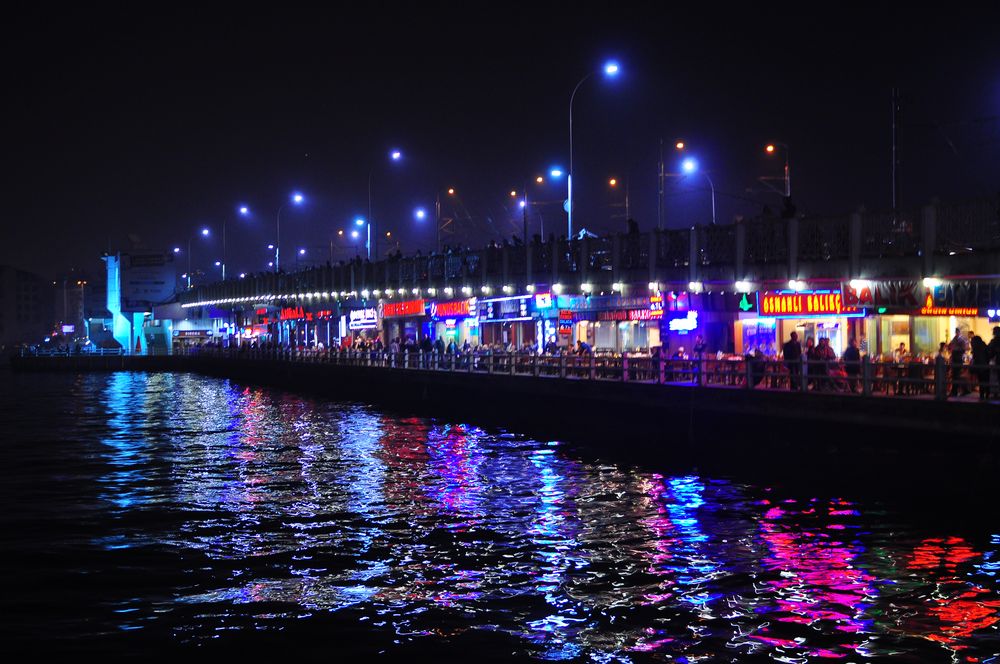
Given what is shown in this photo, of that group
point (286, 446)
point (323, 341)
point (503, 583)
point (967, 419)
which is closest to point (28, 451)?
point (286, 446)

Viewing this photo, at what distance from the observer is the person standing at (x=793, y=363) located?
29.4 m

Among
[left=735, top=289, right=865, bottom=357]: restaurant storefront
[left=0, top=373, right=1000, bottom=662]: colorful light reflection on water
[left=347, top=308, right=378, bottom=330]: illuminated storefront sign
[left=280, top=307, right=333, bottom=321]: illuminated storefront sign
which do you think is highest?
[left=280, top=307, right=333, bottom=321]: illuminated storefront sign

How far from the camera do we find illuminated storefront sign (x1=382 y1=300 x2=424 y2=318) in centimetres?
6888

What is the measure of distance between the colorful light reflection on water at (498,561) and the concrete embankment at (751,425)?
2.62 metres

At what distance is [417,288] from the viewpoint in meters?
64.7

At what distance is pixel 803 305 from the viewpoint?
124 ft

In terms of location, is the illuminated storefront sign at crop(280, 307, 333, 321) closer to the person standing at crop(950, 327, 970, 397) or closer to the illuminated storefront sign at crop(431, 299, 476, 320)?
the illuminated storefront sign at crop(431, 299, 476, 320)

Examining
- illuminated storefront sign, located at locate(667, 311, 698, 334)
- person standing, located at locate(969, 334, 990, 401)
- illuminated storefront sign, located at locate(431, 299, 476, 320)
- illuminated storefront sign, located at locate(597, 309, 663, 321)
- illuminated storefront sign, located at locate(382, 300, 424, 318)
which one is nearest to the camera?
person standing, located at locate(969, 334, 990, 401)

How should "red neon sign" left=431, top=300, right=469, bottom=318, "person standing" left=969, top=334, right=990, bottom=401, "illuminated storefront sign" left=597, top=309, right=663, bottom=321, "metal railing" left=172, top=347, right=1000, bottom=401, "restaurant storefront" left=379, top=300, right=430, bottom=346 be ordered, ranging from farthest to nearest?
"restaurant storefront" left=379, top=300, right=430, bottom=346 < "red neon sign" left=431, top=300, right=469, bottom=318 < "illuminated storefront sign" left=597, top=309, right=663, bottom=321 < "metal railing" left=172, top=347, right=1000, bottom=401 < "person standing" left=969, top=334, right=990, bottom=401

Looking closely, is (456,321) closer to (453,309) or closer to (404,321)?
(453,309)

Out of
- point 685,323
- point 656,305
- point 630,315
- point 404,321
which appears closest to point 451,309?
point 404,321

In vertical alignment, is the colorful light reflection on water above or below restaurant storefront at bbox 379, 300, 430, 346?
below

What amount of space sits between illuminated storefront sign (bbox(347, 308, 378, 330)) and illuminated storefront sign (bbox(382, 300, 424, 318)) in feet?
6.14

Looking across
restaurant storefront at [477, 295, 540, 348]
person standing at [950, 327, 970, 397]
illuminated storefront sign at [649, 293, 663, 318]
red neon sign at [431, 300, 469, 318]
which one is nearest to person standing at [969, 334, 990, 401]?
person standing at [950, 327, 970, 397]
